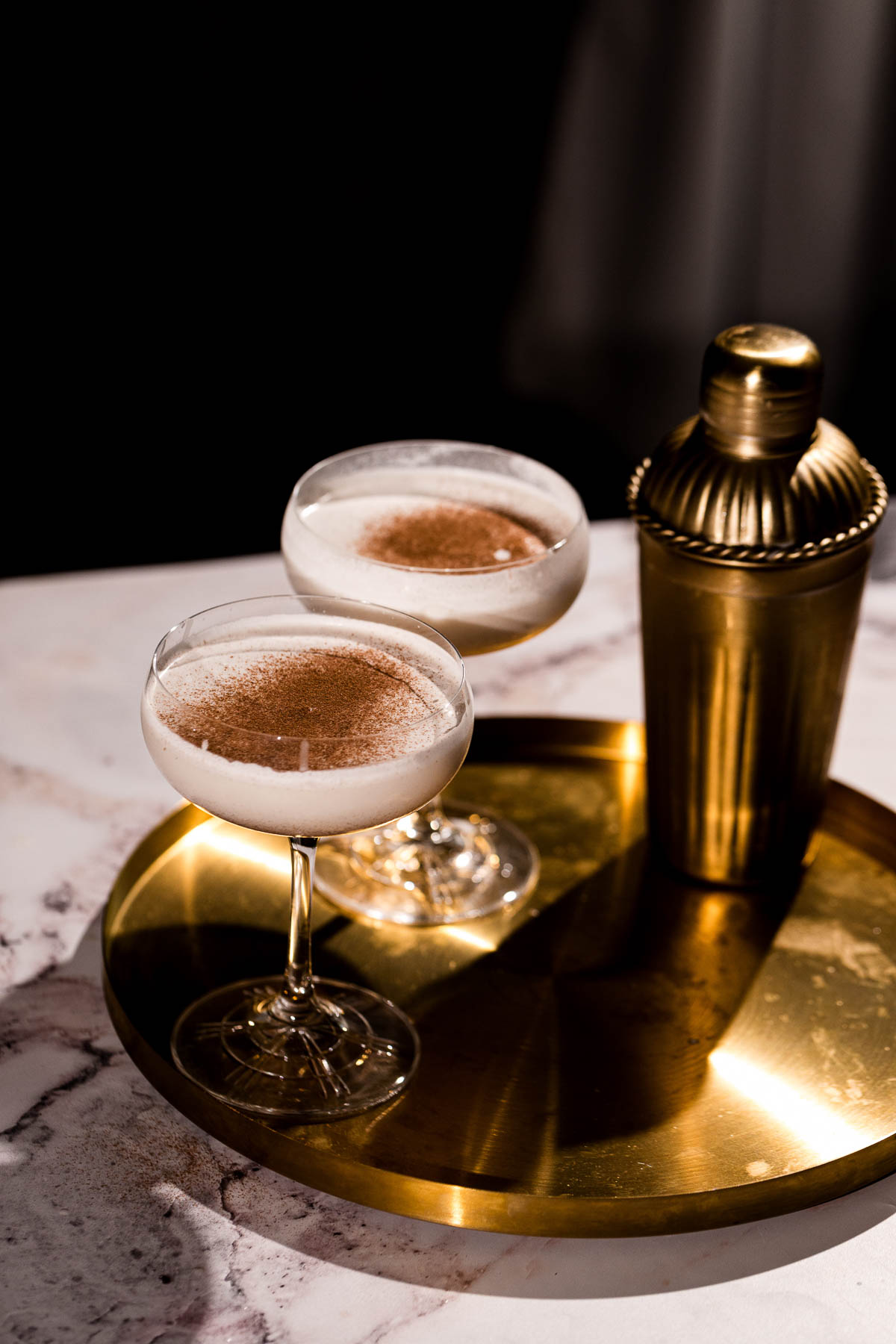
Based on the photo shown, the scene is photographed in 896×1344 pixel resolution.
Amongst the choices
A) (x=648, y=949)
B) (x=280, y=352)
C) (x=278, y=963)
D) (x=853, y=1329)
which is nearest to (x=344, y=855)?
(x=278, y=963)

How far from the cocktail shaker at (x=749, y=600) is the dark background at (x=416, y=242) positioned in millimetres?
2028

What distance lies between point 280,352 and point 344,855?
212 centimetres

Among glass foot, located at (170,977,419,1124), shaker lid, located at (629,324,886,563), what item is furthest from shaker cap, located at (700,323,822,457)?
glass foot, located at (170,977,419,1124)

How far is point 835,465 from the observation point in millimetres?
1176

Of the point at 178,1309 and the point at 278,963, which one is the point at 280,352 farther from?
the point at 178,1309

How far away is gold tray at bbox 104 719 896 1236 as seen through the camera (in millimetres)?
974

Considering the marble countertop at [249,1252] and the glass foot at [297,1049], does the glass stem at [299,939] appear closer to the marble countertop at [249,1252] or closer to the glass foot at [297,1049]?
the glass foot at [297,1049]

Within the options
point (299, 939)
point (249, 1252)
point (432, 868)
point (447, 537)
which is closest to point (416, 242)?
point (447, 537)

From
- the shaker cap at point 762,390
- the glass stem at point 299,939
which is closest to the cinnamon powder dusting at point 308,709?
the glass stem at point 299,939

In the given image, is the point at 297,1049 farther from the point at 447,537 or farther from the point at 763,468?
the point at 763,468

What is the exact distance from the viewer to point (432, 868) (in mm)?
1349

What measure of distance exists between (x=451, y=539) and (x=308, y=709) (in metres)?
0.35

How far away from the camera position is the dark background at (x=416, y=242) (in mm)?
2945

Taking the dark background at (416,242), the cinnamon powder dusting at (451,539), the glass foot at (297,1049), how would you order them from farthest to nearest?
the dark background at (416,242), the cinnamon powder dusting at (451,539), the glass foot at (297,1049)
